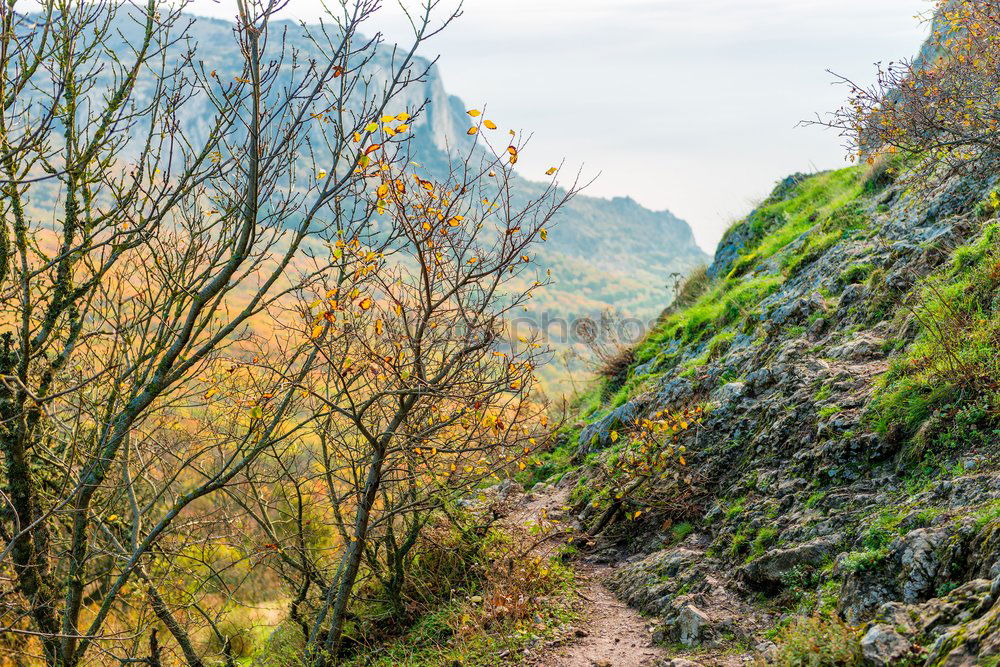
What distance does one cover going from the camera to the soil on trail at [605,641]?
237 inches

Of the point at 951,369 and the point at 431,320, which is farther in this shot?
the point at 431,320

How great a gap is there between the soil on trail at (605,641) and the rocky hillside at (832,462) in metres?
0.19

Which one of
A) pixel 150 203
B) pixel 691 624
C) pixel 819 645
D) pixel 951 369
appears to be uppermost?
pixel 150 203

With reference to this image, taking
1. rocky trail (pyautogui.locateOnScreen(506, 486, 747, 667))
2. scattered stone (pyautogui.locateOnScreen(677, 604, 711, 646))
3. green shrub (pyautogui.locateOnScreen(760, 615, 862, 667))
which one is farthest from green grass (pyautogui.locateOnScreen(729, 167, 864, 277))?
green shrub (pyautogui.locateOnScreen(760, 615, 862, 667))

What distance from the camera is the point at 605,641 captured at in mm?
6438

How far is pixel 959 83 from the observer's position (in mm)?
7801

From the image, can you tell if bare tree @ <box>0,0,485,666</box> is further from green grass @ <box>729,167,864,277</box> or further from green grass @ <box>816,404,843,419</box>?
green grass @ <box>729,167,864,277</box>

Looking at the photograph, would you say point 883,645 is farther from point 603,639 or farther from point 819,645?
point 603,639

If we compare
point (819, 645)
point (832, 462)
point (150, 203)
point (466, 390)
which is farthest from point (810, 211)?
point (150, 203)

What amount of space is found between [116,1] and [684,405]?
8.38 meters

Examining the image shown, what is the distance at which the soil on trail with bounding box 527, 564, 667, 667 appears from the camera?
237 inches

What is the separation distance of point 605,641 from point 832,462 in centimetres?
282

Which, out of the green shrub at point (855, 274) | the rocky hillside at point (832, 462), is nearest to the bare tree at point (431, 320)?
the rocky hillside at point (832, 462)

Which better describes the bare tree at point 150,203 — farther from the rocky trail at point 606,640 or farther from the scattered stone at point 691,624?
the scattered stone at point 691,624
